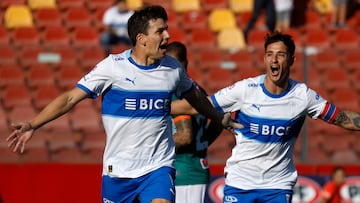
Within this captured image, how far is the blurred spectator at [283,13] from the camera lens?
1747 cm

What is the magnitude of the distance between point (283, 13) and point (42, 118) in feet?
34.9


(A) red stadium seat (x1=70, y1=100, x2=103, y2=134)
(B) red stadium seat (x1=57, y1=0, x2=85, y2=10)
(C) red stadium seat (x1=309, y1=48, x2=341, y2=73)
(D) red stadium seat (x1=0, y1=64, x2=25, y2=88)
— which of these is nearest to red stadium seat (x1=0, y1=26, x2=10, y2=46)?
(B) red stadium seat (x1=57, y1=0, x2=85, y2=10)

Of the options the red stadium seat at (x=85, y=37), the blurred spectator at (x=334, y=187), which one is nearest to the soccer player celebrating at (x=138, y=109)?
the blurred spectator at (x=334, y=187)

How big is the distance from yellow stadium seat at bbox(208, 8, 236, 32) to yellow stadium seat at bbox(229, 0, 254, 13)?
0.21 metres

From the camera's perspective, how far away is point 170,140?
7879 mm

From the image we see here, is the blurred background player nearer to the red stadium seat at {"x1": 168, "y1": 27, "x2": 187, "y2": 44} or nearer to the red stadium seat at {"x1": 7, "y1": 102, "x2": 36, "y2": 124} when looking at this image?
the red stadium seat at {"x1": 7, "y1": 102, "x2": 36, "y2": 124}

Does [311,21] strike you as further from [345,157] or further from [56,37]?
[56,37]

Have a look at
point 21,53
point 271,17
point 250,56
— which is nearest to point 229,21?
point 271,17

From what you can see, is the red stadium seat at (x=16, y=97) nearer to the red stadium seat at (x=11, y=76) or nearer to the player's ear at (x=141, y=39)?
the red stadium seat at (x=11, y=76)

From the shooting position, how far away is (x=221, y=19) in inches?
701

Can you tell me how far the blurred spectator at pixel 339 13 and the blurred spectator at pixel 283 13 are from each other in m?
0.82

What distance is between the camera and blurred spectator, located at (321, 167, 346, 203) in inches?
546

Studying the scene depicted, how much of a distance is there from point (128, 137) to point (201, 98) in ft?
2.54

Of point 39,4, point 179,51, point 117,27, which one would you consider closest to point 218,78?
point 117,27
